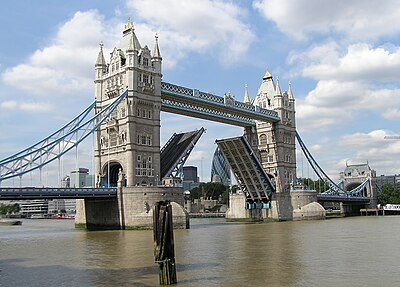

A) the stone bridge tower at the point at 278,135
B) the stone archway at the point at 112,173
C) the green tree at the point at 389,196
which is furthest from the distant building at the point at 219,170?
the stone archway at the point at 112,173

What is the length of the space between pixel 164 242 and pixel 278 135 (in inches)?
2290

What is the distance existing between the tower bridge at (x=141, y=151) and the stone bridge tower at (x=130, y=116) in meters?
0.10

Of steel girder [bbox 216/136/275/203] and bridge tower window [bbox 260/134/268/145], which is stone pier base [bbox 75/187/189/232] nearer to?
steel girder [bbox 216/136/275/203]

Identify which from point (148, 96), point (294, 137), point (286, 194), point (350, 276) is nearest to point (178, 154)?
point (148, 96)

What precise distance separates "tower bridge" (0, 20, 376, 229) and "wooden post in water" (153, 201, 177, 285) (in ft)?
93.2

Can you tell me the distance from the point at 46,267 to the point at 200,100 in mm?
38830

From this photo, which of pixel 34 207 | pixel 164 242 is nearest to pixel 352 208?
pixel 164 242

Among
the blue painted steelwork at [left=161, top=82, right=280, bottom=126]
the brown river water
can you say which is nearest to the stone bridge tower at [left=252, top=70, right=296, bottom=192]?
the blue painted steelwork at [left=161, top=82, right=280, bottom=126]

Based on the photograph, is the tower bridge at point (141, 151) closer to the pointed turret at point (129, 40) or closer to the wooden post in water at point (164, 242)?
the pointed turret at point (129, 40)

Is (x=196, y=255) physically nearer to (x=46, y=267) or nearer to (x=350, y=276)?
(x=46, y=267)

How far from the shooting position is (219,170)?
516 ft

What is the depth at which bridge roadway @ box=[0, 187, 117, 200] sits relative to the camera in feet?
136

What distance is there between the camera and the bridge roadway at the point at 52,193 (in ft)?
136

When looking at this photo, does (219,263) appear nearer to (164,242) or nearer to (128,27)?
(164,242)
